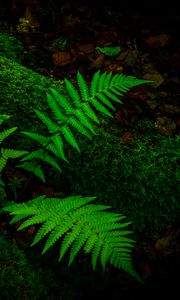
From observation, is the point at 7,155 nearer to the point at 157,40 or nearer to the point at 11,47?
the point at 11,47

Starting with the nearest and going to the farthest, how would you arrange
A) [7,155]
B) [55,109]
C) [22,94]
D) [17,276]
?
[17,276], [7,155], [55,109], [22,94]

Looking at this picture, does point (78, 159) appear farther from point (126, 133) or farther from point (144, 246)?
point (144, 246)

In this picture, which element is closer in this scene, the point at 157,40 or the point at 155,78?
the point at 155,78

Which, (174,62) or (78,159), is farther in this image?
(174,62)

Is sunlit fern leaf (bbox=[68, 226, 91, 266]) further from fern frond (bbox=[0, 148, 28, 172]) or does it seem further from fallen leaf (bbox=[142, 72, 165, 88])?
fallen leaf (bbox=[142, 72, 165, 88])

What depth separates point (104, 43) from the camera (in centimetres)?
373

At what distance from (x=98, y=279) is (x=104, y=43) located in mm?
2599

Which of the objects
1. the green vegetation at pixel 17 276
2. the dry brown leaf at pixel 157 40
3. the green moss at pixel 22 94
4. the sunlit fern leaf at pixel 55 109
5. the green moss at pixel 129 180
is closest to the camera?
the green vegetation at pixel 17 276

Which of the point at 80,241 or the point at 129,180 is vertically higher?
the point at 129,180

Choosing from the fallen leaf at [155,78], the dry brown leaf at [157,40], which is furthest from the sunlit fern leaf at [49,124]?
the dry brown leaf at [157,40]

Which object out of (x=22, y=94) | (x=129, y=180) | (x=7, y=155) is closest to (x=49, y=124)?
(x=7, y=155)

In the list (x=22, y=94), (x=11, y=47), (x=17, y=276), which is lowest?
(x=17, y=276)

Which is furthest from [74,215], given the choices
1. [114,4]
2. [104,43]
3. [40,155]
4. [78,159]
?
[114,4]

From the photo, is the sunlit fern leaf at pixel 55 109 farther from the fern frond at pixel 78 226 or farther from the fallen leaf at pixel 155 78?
the fallen leaf at pixel 155 78
